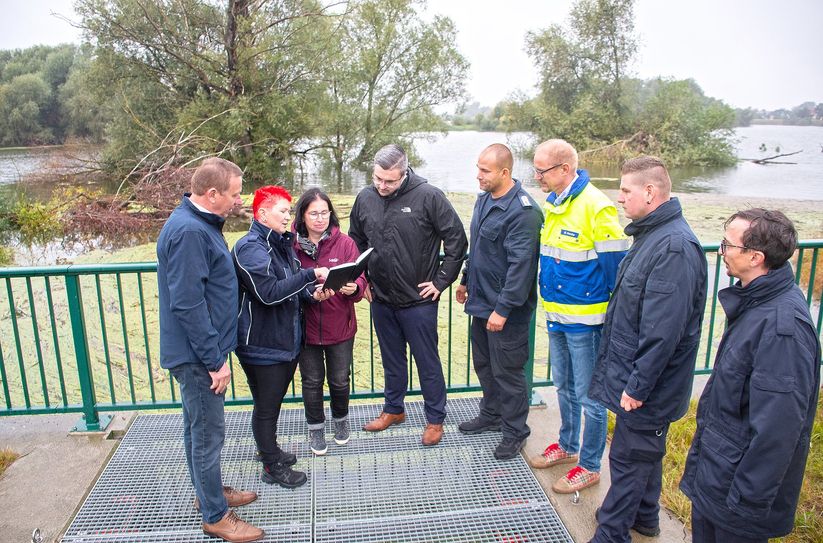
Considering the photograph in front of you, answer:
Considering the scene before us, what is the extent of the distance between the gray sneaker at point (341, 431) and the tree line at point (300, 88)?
509 inches

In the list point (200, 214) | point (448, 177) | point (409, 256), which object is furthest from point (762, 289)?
point (448, 177)

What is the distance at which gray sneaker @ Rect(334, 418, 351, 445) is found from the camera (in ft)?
11.9

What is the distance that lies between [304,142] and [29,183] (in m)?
8.06

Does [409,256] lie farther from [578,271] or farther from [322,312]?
[578,271]

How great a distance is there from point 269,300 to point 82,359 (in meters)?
1.71

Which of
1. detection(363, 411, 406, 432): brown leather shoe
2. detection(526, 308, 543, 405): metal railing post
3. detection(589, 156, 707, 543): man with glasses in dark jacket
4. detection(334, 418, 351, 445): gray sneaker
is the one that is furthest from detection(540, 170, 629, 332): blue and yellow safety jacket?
detection(334, 418, 351, 445): gray sneaker

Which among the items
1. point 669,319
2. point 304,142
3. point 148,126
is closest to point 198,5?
point 148,126

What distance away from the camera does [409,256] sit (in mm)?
3482

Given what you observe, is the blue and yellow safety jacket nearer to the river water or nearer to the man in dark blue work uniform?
the man in dark blue work uniform

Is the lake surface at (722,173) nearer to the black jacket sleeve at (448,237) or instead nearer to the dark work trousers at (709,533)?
the black jacket sleeve at (448,237)

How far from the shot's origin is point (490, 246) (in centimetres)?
329

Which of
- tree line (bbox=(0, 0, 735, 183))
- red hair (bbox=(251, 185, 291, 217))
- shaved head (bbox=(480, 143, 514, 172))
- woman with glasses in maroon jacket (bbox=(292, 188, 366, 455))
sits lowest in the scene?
woman with glasses in maroon jacket (bbox=(292, 188, 366, 455))

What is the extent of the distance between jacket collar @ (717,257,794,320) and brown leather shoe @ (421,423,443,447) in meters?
1.99

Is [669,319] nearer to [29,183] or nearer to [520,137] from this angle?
[29,183]
